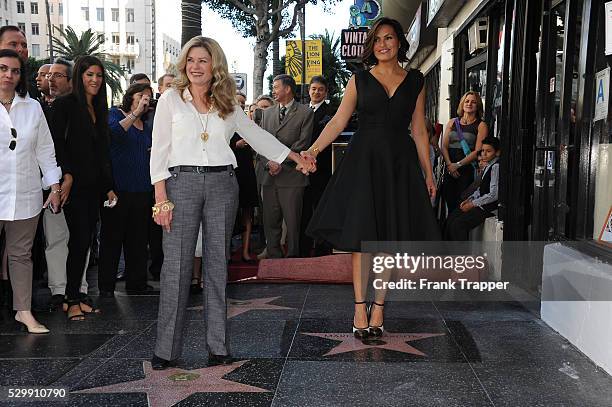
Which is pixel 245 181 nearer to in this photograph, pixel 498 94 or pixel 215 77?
pixel 498 94

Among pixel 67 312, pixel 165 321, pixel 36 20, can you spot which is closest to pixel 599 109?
pixel 165 321

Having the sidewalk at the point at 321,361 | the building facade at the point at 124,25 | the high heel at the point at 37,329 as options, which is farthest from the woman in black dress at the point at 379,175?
the building facade at the point at 124,25

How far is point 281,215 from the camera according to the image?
838 centimetres

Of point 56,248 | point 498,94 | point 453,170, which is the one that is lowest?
point 56,248

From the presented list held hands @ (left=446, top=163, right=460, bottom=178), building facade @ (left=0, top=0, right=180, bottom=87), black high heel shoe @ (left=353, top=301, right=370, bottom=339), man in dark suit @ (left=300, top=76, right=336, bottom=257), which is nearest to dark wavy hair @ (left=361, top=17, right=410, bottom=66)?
black high heel shoe @ (left=353, top=301, right=370, bottom=339)

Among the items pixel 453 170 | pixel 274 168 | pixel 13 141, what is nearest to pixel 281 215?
pixel 274 168

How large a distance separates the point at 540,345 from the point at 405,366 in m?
1.07

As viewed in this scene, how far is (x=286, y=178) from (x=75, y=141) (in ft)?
8.93

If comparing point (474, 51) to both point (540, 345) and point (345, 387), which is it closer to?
point (540, 345)

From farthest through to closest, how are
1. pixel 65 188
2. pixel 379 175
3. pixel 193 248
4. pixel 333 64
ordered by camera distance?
pixel 333 64 → pixel 65 188 → pixel 379 175 → pixel 193 248

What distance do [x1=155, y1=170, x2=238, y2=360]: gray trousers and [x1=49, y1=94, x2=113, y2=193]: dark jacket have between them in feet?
6.58

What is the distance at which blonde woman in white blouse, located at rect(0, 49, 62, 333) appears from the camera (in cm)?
505

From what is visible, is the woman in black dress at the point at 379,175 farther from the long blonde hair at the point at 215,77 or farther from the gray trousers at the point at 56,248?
the gray trousers at the point at 56,248

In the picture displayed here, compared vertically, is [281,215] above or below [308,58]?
below
